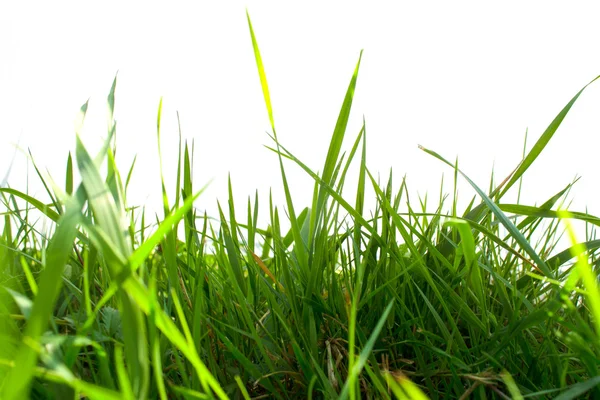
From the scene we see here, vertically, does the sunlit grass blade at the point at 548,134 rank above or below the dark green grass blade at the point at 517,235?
above

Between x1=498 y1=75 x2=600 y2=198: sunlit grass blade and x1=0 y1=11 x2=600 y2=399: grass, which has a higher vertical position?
x1=498 y1=75 x2=600 y2=198: sunlit grass blade

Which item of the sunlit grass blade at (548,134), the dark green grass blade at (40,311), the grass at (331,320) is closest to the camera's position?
the dark green grass blade at (40,311)

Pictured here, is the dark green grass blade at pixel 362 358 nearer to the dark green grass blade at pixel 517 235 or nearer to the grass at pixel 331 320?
the grass at pixel 331 320

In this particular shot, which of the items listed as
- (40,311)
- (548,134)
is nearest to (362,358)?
(40,311)

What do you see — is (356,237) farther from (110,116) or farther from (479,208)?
(110,116)

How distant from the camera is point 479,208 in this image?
60 centimetres

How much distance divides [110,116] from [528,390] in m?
0.43

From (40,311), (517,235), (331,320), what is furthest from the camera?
(331,320)

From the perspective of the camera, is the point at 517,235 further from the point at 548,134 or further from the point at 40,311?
the point at 40,311

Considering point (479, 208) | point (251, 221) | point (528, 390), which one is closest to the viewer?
point (528, 390)

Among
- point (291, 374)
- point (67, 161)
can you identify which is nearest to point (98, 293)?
point (67, 161)

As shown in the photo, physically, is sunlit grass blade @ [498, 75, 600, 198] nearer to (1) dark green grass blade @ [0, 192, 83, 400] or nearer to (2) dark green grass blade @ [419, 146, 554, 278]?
(2) dark green grass blade @ [419, 146, 554, 278]

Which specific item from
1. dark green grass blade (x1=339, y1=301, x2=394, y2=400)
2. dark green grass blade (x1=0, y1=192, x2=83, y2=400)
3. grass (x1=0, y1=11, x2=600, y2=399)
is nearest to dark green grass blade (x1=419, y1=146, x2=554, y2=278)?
grass (x1=0, y1=11, x2=600, y2=399)

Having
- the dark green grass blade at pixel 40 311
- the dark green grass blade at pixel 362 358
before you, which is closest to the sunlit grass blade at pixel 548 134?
the dark green grass blade at pixel 362 358
